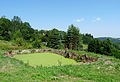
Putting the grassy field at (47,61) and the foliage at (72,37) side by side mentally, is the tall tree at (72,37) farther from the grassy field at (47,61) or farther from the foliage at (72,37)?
the grassy field at (47,61)

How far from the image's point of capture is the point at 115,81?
340 cm

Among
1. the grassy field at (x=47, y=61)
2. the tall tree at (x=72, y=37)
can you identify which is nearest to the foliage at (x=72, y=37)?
the tall tree at (x=72, y=37)

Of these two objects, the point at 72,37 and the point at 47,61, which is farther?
the point at 72,37

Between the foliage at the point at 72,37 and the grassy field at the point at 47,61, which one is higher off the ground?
the foliage at the point at 72,37

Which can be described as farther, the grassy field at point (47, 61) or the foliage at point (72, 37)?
the foliage at point (72, 37)

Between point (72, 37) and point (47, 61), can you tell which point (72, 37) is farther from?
point (47, 61)

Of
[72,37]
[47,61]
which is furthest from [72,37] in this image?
[47,61]

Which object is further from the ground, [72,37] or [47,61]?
[72,37]

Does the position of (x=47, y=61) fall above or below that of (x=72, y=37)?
below

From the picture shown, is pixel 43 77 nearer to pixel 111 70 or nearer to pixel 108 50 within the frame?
pixel 111 70

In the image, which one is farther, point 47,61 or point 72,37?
point 72,37

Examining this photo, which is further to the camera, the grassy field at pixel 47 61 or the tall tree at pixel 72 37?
the tall tree at pixel 72 37

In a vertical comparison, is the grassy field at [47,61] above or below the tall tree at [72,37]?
below

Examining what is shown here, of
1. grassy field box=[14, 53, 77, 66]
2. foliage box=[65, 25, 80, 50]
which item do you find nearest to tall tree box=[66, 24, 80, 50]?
foliage box=[65, 25, 80, 50]
